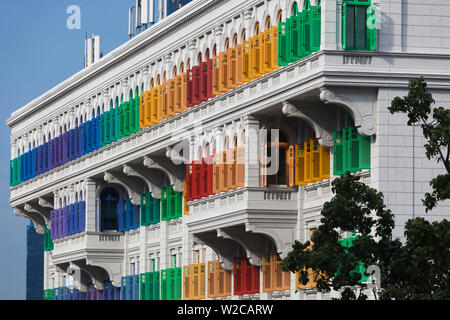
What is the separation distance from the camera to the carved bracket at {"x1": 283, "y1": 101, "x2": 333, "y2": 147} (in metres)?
47.4

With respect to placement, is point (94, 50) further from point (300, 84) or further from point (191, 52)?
point (300, 84)

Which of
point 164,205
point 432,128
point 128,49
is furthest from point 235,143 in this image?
point 432,128

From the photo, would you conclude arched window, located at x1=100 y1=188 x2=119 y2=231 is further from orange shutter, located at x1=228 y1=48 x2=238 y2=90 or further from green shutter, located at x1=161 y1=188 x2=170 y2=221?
orange shutter, located at x1=228 y1=48 x2=238 y2=90

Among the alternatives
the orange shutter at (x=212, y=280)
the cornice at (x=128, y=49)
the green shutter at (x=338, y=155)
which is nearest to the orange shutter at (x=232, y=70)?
the cornice at (x=128, y=49)

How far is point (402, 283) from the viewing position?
3419 cm

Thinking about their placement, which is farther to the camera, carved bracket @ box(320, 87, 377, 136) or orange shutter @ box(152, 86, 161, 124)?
orange shutter @ box(152, 86, 161, 124)

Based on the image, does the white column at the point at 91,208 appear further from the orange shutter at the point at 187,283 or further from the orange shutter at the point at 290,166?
the orange shutter at the point at 290,166

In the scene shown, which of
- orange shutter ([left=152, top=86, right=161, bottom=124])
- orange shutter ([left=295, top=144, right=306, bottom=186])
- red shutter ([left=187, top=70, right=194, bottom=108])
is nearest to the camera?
orange shutter ([left=295, top=144, right=306, bottom=186])

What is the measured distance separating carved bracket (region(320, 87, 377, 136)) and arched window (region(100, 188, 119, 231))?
97.8ft

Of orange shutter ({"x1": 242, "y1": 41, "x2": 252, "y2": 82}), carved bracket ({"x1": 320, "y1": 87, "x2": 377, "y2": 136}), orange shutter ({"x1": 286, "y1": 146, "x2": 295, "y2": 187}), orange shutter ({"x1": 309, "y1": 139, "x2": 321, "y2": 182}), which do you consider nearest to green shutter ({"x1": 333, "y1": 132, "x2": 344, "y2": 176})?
carved bracket ({"x1": 320, "y1": 87, "x2": 377, "y2": 136})

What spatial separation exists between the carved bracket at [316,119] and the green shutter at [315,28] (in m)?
2.62

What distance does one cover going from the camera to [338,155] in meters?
46.8

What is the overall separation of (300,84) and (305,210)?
228 inches
